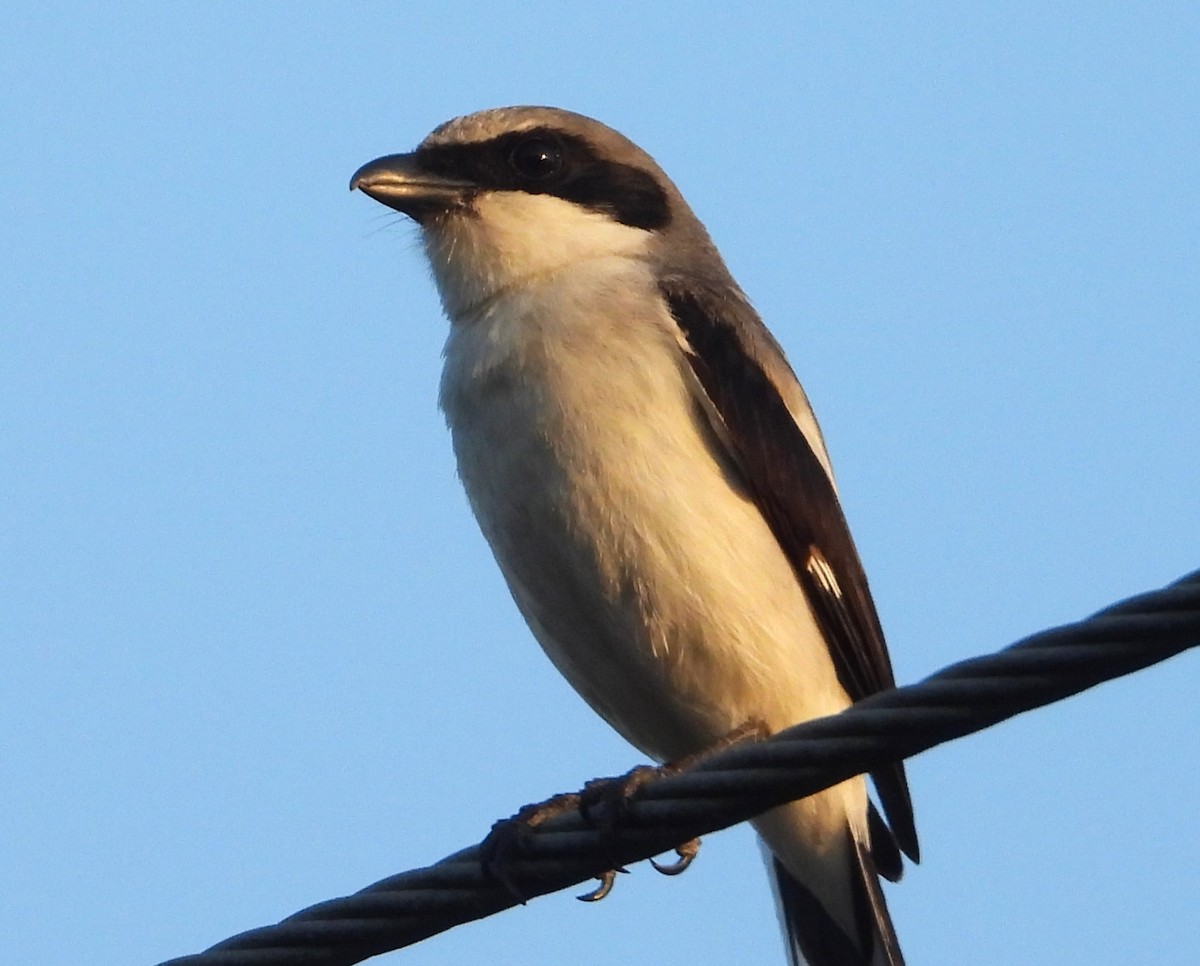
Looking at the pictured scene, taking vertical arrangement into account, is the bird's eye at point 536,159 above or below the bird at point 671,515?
above

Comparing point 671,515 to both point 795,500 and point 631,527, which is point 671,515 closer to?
point 631,527

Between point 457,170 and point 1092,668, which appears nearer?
point 1092,668

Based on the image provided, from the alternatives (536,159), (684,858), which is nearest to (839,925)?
(684,858)

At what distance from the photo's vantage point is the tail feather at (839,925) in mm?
4969

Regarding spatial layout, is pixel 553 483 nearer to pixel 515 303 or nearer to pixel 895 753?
pixel 515 303

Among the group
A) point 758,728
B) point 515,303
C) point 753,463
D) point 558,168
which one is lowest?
point 758,728

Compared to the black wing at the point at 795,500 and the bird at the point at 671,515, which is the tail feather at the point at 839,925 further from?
the black wing at the point at 795,500

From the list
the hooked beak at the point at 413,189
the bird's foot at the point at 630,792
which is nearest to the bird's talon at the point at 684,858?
the bird's foot at the point at 630,792

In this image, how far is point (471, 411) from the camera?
186 inches

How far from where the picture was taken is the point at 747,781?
2.96m

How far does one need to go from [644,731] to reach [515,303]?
1.23 metres

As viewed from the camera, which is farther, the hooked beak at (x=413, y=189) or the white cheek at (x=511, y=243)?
the hooked beak at (x=413, y=189)

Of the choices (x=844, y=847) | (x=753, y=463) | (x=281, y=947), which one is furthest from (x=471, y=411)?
(x=281, y=947)

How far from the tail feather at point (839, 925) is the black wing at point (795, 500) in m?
0.19
